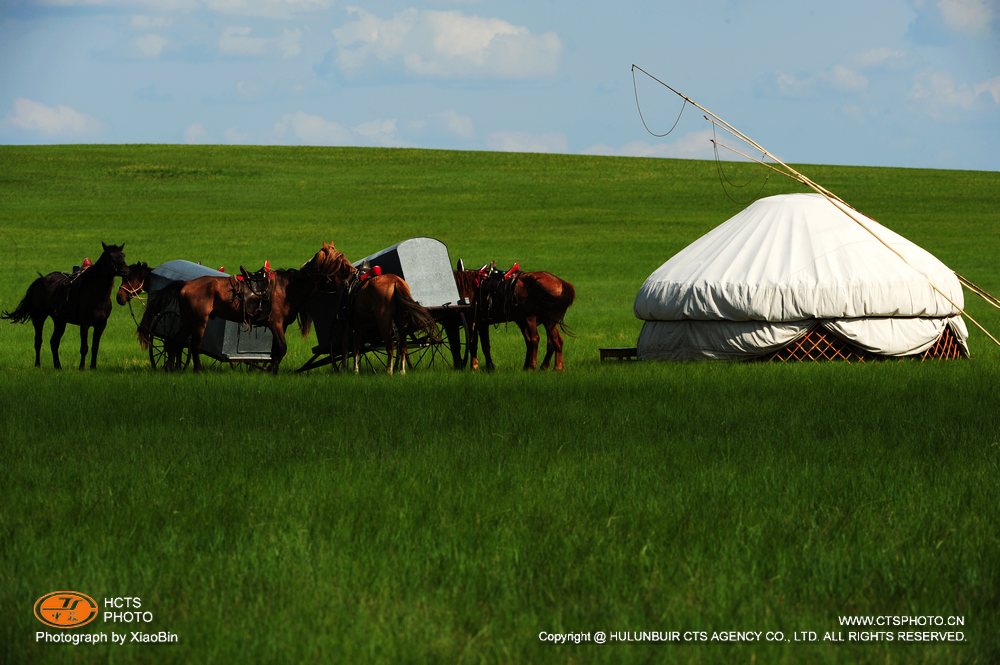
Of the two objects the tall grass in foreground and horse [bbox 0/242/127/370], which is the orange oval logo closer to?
the tall grass in foreground

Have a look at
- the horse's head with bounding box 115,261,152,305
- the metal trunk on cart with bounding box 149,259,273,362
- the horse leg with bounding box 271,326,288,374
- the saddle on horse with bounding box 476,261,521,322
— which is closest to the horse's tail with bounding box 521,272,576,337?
the saddle on horse with bounding box 476,261,521,322

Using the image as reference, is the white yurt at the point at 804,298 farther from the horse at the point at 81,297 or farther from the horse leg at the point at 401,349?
the horse at the point at 81,297

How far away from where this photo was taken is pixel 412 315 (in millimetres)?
14117

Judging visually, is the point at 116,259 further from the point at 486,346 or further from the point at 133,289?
the point at 486,346

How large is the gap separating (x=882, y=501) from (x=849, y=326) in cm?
1041

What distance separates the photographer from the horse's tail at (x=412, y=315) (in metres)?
14.0

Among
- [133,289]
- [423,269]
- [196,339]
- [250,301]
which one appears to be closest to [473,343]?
[423,269]

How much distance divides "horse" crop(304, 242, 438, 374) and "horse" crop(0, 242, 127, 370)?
2813 millimetres

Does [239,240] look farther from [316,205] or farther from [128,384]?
[128,384]

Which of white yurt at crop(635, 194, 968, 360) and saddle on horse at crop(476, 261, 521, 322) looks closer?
saddle on horse at crop(476, 261, 521, 322)

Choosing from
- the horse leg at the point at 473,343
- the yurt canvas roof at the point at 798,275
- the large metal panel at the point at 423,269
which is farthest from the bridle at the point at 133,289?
the yurt canvas roof at the point at 798,275

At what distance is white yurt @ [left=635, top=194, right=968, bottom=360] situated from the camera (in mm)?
16250

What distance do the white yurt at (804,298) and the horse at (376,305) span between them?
428 cm

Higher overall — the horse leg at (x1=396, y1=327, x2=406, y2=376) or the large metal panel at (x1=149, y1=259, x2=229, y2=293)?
the large metal panel at (x1=149, y1=259, x2=229, y2=293)
